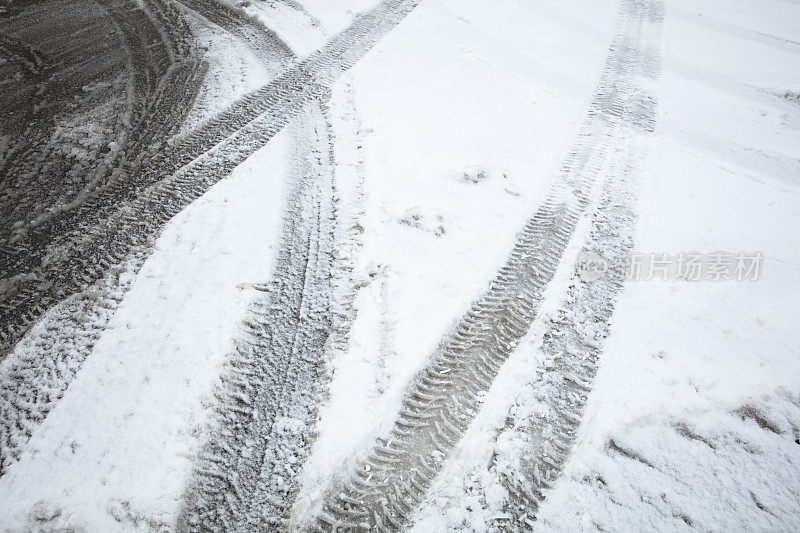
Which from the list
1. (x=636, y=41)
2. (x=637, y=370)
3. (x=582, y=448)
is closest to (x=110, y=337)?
(x=582, y=448)

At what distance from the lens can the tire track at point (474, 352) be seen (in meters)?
1.78

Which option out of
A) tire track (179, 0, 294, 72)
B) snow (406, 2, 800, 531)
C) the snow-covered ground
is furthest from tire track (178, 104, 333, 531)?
tire track (179, 0, 294, 72)

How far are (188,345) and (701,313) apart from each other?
9.36 ft

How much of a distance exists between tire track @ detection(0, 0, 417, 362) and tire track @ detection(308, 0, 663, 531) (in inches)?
81.7

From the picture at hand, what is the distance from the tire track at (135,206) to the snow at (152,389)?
11.4 inches

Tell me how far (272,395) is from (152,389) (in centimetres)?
60

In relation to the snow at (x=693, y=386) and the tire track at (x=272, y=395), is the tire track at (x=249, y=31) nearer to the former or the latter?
the tire track at (x=272, y=395)

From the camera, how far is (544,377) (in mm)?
2152

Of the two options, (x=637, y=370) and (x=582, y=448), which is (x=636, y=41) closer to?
(x=637, y=370)

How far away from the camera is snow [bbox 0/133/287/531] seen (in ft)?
5.78

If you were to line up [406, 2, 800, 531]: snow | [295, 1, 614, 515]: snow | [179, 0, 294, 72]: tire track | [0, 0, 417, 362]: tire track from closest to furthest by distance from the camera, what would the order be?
1. [406, 2, 800, 531]: snow
2. [295, 1, 614, 515]: snow
3. [0, 0, 417, 362]: tire track
4. [179, 0, 294, 72]: tire track

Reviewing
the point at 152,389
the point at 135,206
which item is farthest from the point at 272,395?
the point at 135,206

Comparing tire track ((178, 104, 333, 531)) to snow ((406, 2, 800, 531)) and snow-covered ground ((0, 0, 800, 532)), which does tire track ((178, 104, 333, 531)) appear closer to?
snow-covered ground ((0, 0, 800, 532))

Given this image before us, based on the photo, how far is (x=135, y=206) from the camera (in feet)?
9.84
